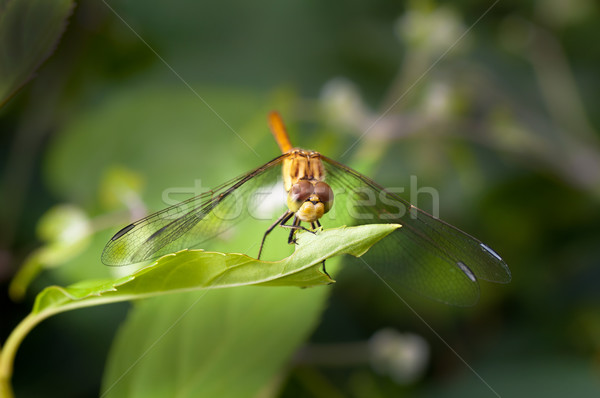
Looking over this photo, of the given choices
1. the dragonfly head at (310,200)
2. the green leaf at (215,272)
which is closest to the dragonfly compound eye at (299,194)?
the dragonfly head at (310,200)

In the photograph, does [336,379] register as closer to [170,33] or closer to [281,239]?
[281,239]

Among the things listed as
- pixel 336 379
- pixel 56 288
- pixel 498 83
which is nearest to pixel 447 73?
pixel 498 83

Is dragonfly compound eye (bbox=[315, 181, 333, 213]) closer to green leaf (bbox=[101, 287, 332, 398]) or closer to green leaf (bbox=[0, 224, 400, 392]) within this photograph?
green leaf (bbox=[101, 287, 332, 398])

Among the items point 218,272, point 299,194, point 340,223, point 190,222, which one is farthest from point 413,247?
point 218,272

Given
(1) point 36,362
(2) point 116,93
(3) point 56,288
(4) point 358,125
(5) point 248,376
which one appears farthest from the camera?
(2) point 116,93

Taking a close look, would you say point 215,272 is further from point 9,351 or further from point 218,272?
point 9,351

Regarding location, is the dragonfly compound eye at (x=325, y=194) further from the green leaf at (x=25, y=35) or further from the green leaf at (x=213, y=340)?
the green leaf at (x=25, y=35)
